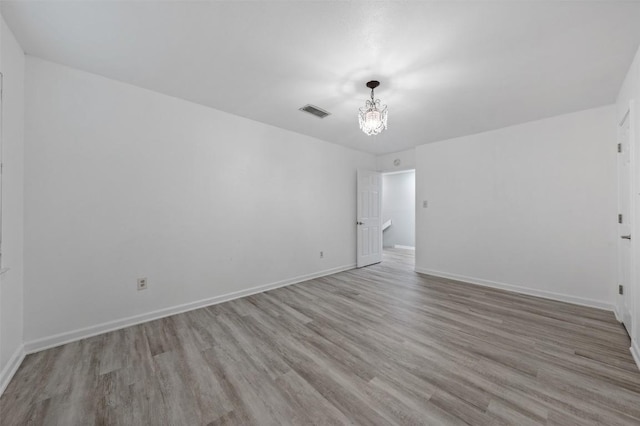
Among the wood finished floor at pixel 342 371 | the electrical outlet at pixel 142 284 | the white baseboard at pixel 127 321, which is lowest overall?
the wood finished floor at pixel 342 371

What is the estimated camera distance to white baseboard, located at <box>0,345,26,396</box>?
1583 millimetres

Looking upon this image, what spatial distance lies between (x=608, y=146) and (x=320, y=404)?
4.33 meters

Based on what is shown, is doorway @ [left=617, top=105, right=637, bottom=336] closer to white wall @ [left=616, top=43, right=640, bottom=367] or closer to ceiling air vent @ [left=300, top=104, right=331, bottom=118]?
white wall @ [left=616, top=43, right=640, bottom=367]

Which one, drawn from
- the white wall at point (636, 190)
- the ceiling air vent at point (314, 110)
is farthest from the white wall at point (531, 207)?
the ceiling air vent at point (314, 110)

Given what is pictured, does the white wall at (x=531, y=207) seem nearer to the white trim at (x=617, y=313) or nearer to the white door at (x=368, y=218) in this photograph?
the white trim at (x=617, y=313)

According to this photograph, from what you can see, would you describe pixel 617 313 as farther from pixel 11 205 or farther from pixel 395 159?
pixel 11 205

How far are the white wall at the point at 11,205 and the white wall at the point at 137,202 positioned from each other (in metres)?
0.10

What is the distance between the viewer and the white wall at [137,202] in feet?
6.85

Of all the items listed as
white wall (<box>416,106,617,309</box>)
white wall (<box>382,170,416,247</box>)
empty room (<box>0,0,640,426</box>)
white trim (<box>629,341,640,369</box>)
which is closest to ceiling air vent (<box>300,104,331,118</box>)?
empty room (<box>0,0,640,426</box>)

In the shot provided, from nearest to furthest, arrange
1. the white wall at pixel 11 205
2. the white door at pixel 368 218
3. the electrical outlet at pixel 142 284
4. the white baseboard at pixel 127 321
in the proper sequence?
the white wall at pixel 11 205 < the white baseboard at pixel 127 321 < the electrical outlet at pixel 142 284 < the white door at pixel 368 218

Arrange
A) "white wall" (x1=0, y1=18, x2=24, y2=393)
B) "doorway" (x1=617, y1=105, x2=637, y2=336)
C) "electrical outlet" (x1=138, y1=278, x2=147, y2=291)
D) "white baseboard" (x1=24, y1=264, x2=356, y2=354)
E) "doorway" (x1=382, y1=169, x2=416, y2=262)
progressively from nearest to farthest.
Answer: "white wall" (x1=0, y1=18, x2=24, y2=393) → "white baseboard" (x1=24, y1=264, x2=356, y2=354) → "doorway" (x1=617, y1=105, x2=637, y2=336) → "electrical outlet" (x1=138, y1=278, x2=147, y2=291) → "doorway" (x1=382, y1=169, x2=416, y2=262)

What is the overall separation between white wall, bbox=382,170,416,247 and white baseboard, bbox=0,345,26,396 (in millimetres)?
7935

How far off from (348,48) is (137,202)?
2.61 meters

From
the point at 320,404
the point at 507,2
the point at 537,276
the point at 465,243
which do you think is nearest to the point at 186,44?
the point at 507,2
